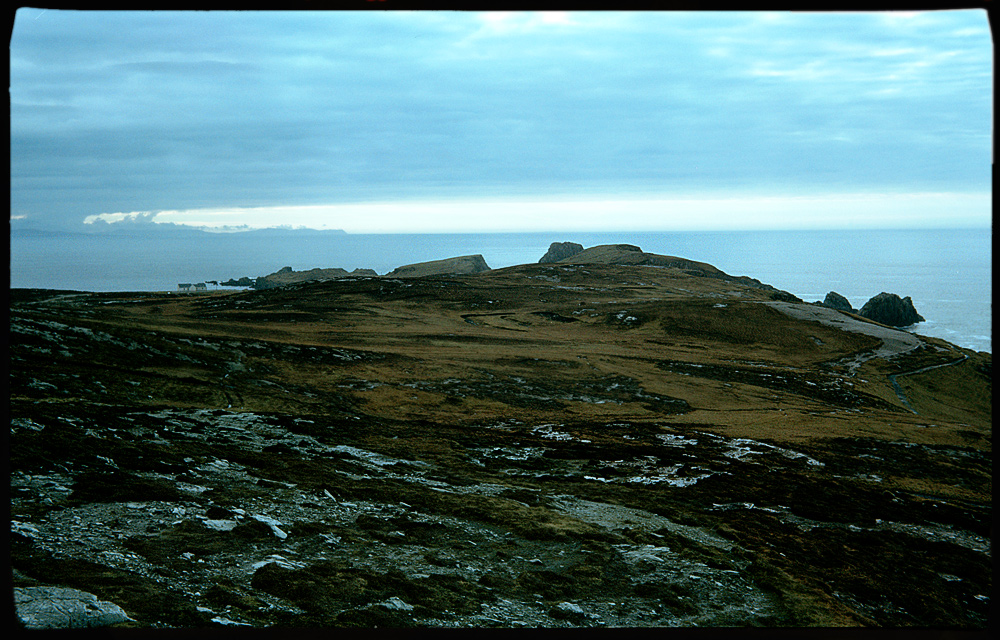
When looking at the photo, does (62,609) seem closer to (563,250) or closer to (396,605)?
(396,605)

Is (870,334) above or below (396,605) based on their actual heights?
above

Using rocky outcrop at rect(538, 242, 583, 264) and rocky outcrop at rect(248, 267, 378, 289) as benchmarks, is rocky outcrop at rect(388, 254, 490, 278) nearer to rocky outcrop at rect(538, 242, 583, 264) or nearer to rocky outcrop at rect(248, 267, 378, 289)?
rocky outcrop at rect(248, 267, 378, 289)

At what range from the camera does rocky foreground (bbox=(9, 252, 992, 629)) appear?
6.68m

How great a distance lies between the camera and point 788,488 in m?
13.1

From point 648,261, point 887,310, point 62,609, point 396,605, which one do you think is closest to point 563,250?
point 648,261

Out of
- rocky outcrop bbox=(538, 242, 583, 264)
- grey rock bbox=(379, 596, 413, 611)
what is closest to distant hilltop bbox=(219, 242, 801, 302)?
rocky outcrop bbox=(538, 242, 583, 264)

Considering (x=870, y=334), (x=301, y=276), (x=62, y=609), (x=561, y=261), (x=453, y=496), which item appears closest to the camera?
(x=62, y=609)

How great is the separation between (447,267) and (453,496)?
109 meters

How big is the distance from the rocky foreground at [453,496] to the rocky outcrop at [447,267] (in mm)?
86555

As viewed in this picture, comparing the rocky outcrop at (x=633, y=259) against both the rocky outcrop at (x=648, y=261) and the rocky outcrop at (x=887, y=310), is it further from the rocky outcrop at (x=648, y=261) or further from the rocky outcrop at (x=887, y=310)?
the rocky outcrop at (x=887, y=310)

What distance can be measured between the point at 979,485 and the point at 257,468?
16.7 meters

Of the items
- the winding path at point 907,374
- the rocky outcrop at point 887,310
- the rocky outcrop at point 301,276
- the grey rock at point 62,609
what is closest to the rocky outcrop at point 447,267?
the rocky outcrop at point 301,276

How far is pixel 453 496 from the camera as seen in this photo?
10602 mm

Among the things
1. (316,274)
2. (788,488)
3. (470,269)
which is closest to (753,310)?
(788,488)
